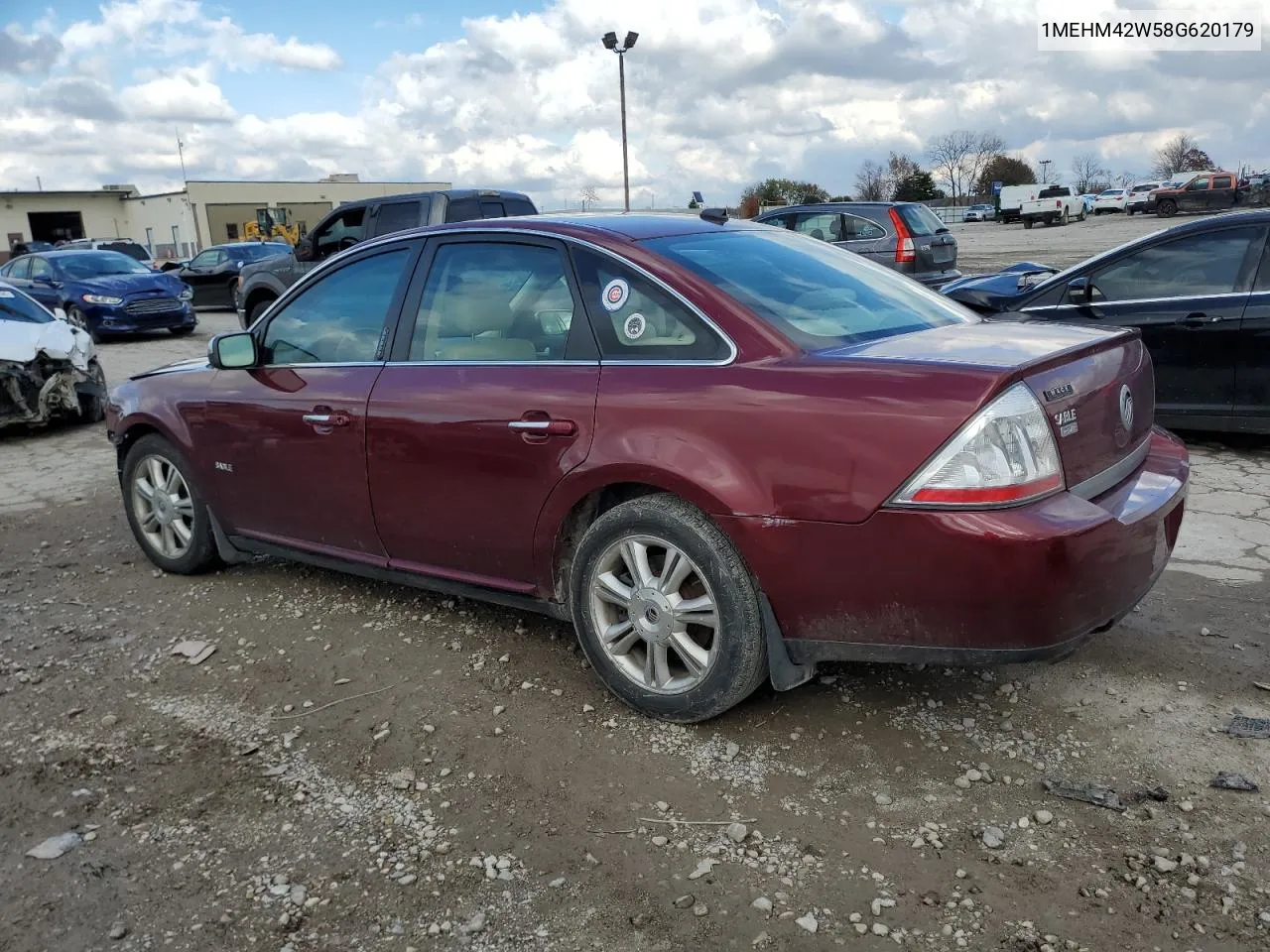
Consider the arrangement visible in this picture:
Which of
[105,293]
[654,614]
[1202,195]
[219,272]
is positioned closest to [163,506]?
[654,614]

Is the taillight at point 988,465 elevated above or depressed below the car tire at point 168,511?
above

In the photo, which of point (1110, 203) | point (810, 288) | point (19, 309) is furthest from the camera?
point (1110, 203)

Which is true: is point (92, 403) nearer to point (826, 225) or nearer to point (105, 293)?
point (105, 293)

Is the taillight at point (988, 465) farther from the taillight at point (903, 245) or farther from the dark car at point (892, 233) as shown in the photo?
the taillight at point (903, 245)

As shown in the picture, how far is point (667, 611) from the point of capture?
328 cm

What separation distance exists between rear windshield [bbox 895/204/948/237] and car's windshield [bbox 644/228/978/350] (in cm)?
997

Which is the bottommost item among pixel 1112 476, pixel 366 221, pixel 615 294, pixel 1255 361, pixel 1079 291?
pixel 1255 361

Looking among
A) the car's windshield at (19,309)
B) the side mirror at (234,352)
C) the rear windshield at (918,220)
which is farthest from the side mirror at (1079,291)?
the car's windshield at (19,309)

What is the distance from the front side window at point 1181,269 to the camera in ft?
21.2

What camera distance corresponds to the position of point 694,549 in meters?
3.14

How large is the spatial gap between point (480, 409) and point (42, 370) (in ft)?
23.4

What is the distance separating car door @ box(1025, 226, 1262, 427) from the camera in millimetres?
6348

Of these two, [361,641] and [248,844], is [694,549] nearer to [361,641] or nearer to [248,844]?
[248,844]

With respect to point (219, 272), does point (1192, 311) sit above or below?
below
